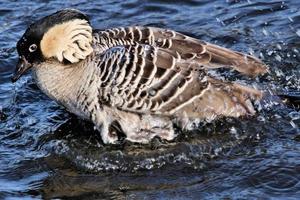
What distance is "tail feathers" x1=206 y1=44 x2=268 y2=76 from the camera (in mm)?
8375

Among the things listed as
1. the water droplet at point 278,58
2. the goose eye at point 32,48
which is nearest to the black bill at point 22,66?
the goose eye at point 32,48

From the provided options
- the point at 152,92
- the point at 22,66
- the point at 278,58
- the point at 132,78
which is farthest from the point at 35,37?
the point at 278,58

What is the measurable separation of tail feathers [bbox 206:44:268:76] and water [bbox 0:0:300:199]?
0.41 m

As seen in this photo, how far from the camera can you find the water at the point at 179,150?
7.28 m

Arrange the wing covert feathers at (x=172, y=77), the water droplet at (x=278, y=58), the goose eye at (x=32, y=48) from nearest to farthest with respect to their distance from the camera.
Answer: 1. the wing covert feathers at (x=172, y=77)
2. the goose eye at (x=32, y=48)
3. the water droplet at (x=278, y=58)

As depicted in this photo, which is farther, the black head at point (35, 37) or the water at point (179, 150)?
the black head at point (35, 37)

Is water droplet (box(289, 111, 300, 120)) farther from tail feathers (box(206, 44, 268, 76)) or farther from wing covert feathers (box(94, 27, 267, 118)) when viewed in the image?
tail feathers (box(206, 44, 268, 76))

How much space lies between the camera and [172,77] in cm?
817

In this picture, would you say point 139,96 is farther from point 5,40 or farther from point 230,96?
point 5,40

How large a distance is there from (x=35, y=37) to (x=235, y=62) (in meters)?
2.20

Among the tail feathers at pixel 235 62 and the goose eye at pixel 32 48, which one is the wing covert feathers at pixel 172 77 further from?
the goose eye at pixel 32 48

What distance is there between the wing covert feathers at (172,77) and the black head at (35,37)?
55 cm

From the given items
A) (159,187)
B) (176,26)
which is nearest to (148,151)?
(159,187)

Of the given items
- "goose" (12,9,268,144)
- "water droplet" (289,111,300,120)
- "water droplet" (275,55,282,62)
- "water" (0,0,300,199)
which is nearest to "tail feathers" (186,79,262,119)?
"goose" (12,9,268,144)
